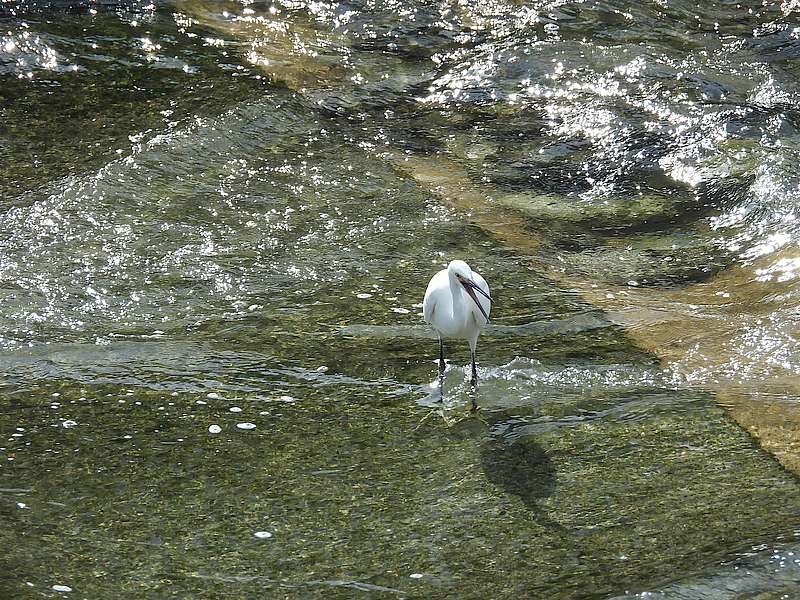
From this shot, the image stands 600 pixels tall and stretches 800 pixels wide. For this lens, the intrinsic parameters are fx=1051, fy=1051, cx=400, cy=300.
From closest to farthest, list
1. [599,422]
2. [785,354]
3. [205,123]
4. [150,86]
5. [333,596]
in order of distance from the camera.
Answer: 1. [333,596]
2. [599,422]
3. [785,354]
4. [205,123]
5. [150,86]

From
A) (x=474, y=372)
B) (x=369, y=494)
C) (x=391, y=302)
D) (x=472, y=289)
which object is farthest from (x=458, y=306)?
(x=369, y=494)

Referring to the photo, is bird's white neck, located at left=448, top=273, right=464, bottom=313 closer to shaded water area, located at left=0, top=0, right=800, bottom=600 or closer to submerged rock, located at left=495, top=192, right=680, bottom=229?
shaded water area, located at left=0, top=0, right=800, bottom=600

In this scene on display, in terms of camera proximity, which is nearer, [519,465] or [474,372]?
[519,465]

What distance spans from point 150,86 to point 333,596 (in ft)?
22.3

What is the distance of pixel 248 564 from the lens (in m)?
4.32

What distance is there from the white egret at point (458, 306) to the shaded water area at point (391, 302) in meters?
0.23

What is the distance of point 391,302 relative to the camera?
22.3 ft

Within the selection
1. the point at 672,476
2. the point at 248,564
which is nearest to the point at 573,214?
the point at 672,476

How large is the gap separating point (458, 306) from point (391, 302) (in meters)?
1.05

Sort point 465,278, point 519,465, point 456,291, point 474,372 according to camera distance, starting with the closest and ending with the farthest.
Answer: point 519,465, point 465,278, point 456,291, point 474,372

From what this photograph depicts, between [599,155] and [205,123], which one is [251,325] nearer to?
[205,123]

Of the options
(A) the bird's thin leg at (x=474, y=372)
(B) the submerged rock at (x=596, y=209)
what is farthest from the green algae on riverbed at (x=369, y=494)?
(B) the submerged rock at (x=596, y=209)

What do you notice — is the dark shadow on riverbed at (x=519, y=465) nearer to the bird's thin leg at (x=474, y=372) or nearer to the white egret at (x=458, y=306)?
the bird's thin leg at (x=474, y=372)

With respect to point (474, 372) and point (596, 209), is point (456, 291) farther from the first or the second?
point (596, 209)
